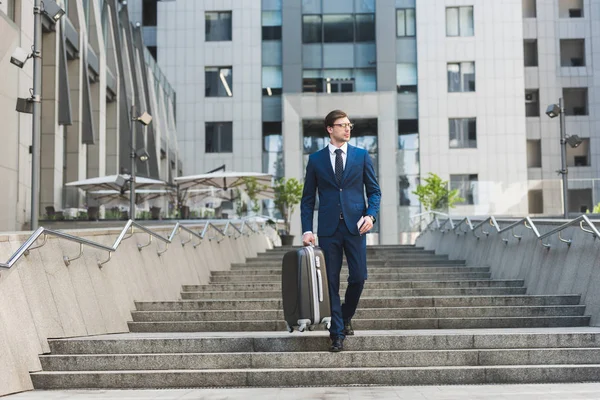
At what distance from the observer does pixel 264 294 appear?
457 inches

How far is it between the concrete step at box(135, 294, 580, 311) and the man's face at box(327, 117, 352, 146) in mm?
3060

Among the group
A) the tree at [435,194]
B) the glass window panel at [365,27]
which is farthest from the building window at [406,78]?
the tree at [435,194]

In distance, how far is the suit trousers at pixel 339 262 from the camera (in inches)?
298

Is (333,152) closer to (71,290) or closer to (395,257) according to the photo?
(71,290)

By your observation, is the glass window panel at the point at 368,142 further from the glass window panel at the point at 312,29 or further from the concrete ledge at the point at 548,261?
the concrete ledge at the point at 548,261

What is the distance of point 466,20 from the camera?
47156mm

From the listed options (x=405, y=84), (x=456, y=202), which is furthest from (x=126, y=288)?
(x=405, y=84)

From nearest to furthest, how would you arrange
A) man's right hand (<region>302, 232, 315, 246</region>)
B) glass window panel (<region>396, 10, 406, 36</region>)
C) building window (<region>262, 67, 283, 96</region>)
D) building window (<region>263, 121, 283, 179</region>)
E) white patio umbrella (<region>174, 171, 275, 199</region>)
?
man's right hand (<region>302, 232, 315, 246</region>), white patio umbrella (<region>174, 171, 275, 199</region>), building window (<region>263, 121, 283, 179</region>), glass window panel (<region>396, 10, 406, 36</region>), building window (<region>262, 67, 283, 96</region>)

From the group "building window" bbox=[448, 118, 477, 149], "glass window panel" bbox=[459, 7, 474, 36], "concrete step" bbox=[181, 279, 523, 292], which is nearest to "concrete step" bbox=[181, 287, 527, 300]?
"concrete step" bbox=[181, 279, 523, 292]

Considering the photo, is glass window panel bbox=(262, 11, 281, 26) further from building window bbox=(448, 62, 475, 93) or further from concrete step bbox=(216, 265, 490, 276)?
concrete step bbox=(216, 265, 490, 276)

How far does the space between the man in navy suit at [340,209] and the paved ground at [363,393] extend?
0.95 m

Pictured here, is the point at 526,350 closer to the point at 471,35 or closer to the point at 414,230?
the point at 414,230

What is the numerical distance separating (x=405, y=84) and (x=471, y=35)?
15.6 feet

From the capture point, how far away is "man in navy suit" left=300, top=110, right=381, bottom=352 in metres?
7.58
